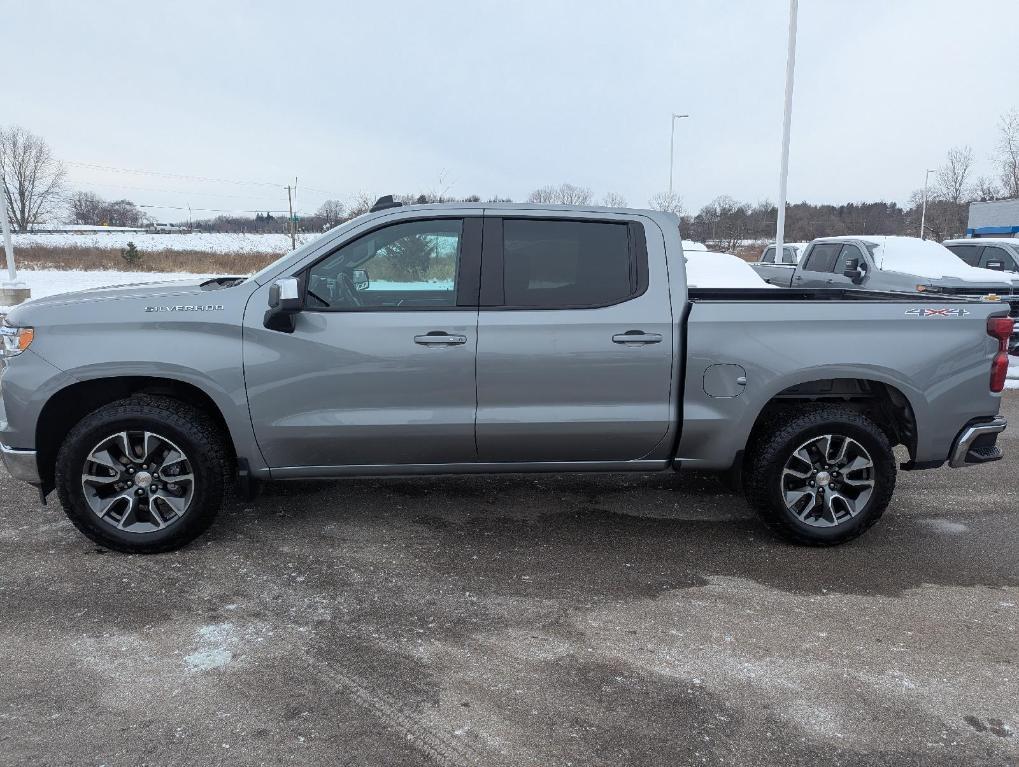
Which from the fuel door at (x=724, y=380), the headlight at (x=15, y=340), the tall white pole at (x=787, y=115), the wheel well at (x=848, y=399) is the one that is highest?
the tall white pole at (x=787, y=115)

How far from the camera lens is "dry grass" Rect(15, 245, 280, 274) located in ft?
110

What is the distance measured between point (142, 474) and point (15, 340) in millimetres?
979

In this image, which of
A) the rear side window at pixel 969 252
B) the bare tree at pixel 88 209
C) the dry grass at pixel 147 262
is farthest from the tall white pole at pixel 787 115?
the bare tree at pixel 88 209

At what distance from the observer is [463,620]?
11.8ft

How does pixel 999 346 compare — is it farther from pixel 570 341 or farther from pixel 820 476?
pixel 570 341

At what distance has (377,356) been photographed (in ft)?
13.6

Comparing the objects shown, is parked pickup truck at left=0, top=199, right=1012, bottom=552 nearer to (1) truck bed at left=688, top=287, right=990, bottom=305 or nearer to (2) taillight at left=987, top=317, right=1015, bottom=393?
(2) taillight at left=987, top=317, right=1015, bottom=393

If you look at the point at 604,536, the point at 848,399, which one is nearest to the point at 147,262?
Answer: the point at 604,536

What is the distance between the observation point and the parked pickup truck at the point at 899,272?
1162 centimetres

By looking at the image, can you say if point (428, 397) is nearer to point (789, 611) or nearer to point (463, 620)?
point (463, 620)

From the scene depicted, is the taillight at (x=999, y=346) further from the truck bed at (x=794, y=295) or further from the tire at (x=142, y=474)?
the tire at (x=142, y=474)

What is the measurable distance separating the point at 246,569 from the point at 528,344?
1.95 meters

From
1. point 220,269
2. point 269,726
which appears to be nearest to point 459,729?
point 269,726

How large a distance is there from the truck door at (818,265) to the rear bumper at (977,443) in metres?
8.86
